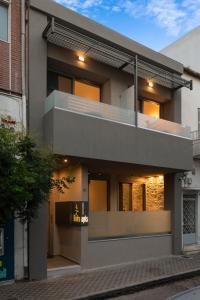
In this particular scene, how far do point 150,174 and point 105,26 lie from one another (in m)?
6.07

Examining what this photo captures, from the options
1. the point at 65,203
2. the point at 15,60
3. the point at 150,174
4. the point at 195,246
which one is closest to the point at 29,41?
the point at 15,60

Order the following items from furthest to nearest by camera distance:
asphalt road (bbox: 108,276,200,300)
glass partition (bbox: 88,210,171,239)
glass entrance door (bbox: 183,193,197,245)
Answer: glass entrance door (bbox: 183,193,197,245) < glass partition (bbox: 88,210,171,239) < asphalt road (bbox: 108,276,200,300)

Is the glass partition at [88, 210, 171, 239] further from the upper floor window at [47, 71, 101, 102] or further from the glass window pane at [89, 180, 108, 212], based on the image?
the upper floor window at [47, 71, 101, 102]

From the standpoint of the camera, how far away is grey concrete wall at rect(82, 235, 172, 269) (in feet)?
39.3

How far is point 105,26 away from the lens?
42.4 feet

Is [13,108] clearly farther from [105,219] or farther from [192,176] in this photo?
[192,176]

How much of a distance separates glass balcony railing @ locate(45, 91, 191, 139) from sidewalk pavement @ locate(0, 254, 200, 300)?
4.63 metres

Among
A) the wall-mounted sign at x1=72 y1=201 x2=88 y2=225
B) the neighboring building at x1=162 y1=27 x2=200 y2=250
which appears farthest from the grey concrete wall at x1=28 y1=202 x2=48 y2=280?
the neighboring building at x1=162 y1=27 x2=200 y2=250

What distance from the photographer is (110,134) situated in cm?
1205

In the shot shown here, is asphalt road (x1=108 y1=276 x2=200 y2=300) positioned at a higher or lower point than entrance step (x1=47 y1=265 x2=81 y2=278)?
lower

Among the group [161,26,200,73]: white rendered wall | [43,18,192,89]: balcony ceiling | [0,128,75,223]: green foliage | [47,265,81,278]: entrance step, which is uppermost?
[161,26,200,73]: white rendered wall

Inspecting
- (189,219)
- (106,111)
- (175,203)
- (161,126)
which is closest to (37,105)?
(106,111)

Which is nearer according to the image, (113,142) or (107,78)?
(113,142)

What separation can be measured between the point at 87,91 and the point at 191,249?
7743 mm
